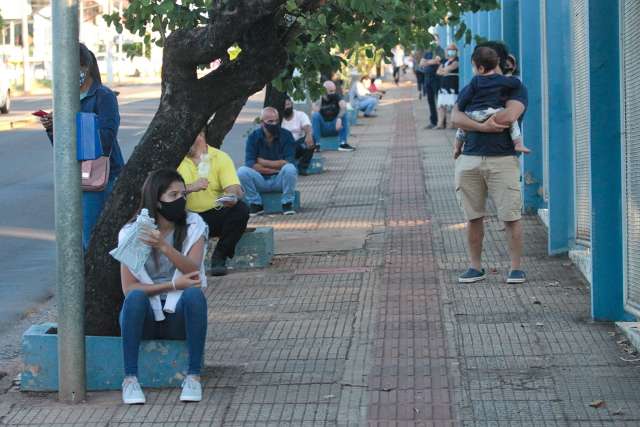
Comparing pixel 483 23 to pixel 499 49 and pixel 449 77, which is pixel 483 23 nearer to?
pixel 449 77

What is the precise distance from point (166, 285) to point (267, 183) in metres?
8.14

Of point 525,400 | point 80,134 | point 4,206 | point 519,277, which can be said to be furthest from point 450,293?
point 4,206

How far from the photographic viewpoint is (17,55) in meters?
64.6

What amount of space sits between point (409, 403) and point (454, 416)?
313mm

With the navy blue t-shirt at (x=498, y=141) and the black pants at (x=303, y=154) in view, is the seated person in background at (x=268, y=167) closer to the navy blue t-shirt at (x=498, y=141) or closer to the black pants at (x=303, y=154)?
the black pants at (x=303, y=154)

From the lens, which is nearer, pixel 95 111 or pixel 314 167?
pixel 95 111

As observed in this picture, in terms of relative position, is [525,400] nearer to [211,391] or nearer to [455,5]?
[211,391]

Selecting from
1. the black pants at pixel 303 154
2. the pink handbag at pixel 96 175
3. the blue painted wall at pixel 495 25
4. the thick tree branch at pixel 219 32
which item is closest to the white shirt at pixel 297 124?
the black pants at pixel 303 154

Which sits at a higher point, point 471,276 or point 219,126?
point 219,126

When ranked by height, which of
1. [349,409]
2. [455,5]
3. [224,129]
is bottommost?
[349,409]

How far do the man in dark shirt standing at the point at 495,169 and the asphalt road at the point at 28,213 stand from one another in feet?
11.4

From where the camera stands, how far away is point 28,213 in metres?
15.6

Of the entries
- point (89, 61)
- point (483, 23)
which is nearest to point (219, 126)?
point (89, 61)

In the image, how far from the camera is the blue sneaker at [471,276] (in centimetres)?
978
